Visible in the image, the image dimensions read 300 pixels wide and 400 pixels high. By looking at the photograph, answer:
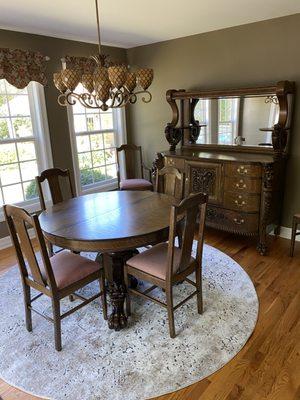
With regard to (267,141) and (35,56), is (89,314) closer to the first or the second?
(267,141)

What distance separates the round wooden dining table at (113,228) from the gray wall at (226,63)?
1821mm

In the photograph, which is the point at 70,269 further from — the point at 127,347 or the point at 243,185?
the point at 243,185

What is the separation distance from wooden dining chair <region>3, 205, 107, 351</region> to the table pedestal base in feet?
0.30

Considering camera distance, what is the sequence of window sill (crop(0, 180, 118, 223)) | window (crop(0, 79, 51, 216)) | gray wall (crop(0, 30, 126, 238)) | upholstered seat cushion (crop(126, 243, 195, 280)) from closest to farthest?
upholstered seat cushion (crop(126, 243, 195, 280)) < gray wall (crop(0, 30, 126, 238)) < window (crop(0, 79, 51, 216)) < window sill (crop(0, 180, 118, 223))

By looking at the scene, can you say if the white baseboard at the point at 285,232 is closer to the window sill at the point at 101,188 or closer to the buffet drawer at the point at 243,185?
the buffet drawer at the point at 243,185

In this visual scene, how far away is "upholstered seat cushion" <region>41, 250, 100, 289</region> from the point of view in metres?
2.01

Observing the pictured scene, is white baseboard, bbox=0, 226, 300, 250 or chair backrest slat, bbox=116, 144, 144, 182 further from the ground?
chair backrest slat, bbox=116, 144, 144, 182

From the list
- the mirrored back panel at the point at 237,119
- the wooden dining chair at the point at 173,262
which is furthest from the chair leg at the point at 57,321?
the mirrored back panel at the point at 237,119

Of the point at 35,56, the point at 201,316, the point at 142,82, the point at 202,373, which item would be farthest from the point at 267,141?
the point at 35,56

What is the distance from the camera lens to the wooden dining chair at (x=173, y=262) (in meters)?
1.91

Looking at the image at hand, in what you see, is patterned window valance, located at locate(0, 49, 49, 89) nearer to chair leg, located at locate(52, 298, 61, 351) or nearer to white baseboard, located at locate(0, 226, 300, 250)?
white baseboard, located at locate(0, 226, 300, 250)

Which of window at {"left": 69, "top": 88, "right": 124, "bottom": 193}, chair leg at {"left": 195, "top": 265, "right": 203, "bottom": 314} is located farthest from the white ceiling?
chair leg at {"left": 195, "top": 265, "right": 203, "bottom": 314}

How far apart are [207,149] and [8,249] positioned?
277 cm

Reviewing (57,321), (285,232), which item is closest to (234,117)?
(285,232)
